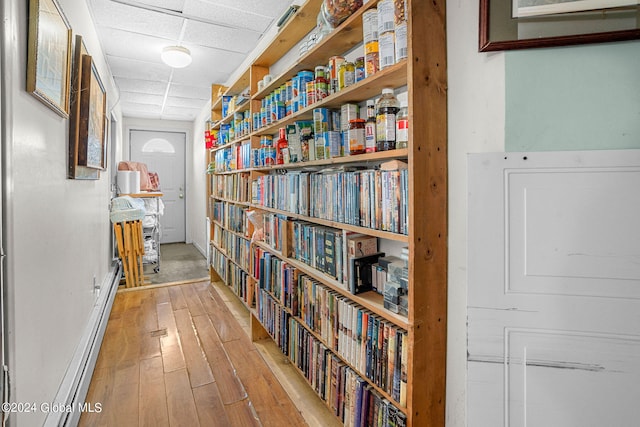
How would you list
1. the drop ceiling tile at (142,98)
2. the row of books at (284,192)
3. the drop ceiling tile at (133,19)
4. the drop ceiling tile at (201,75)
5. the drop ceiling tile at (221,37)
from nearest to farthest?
the row of books at (284,192) < the drop ceiling tile at (133,19) < the drop ceiling tile at (221,37) < the drop ceiling tile at (201,75) < the drop ceiling tile at (142,98)

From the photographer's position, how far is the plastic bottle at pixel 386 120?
115 cm

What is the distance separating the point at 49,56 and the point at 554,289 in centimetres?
192

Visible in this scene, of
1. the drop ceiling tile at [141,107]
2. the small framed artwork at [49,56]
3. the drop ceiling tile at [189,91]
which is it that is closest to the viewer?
the small framed artwork at [49,56]

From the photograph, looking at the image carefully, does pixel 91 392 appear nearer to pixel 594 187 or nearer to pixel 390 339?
pixel 390 339

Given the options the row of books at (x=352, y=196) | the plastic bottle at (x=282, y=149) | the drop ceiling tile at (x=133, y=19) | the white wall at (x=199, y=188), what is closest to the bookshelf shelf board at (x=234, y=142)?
the plastic bottle at (x=282, y=149)

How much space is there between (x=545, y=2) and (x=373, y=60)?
0.54 meters

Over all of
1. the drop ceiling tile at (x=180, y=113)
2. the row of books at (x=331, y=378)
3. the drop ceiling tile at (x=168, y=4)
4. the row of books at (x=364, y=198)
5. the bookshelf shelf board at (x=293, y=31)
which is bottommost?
the row of books at (x=331, y=378)

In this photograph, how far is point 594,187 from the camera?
2.62 feet

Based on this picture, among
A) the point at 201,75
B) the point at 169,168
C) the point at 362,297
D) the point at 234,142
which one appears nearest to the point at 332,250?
the point at 362,297

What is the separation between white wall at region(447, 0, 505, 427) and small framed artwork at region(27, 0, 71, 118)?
142 centimetres

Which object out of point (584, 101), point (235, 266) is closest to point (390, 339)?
point (584, 101)

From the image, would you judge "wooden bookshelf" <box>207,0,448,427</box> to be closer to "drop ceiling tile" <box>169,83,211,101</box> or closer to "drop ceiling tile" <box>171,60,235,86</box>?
"drop ceiling tile" <box>171,60,235,86</box>

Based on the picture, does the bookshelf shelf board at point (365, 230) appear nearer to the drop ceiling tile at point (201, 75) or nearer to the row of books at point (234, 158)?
the row of books at point (234, 158)

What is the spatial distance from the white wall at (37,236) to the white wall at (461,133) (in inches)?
54.4
